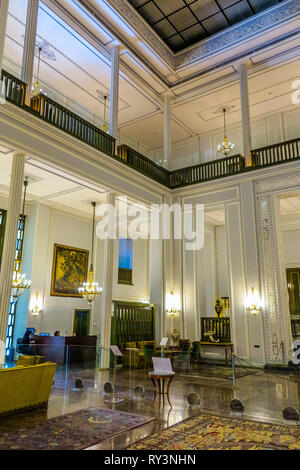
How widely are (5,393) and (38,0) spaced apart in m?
10.0

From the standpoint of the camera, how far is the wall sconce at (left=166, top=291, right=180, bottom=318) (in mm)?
13625

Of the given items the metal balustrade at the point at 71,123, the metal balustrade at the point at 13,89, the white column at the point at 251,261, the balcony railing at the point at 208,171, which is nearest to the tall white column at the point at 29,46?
→ the metal balustrade at the point at 13,89

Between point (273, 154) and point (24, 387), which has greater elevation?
point (273, 154)

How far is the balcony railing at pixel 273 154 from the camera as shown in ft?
39.9

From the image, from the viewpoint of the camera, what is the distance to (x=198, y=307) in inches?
528

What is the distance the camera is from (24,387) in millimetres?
6172

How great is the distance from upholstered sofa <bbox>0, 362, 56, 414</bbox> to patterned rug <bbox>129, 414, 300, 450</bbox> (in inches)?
100

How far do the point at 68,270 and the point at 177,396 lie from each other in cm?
881

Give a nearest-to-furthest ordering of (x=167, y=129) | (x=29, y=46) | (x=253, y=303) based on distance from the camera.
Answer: (x=29, y=46)
(x=253, y=303)
(x=167, y=129)

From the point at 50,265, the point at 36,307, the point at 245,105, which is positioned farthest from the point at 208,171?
the point at 36,307

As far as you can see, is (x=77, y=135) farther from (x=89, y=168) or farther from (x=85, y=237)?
(x=85, y=237)

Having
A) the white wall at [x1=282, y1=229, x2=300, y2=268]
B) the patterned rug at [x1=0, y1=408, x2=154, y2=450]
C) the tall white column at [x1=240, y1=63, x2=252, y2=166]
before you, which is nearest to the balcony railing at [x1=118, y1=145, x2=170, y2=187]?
the tall white column at [x1=240, y1=63, x2=252, y2=166]

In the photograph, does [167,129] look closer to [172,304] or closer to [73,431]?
[172,304]
